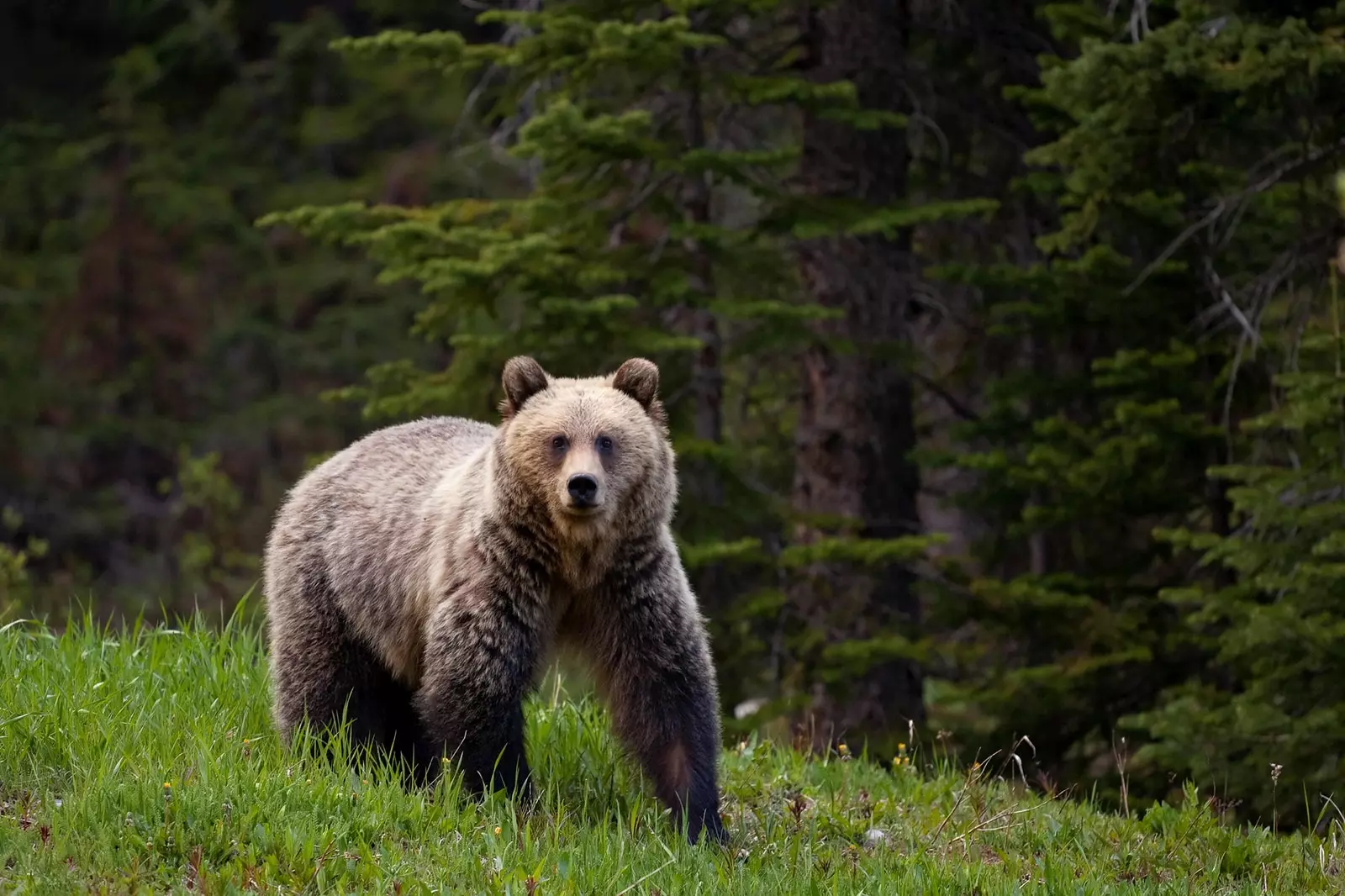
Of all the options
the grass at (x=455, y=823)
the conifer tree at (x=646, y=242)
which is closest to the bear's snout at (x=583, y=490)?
the grass at (x=455, y=823)

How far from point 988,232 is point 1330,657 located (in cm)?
465

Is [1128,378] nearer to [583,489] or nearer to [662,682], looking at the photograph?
[662,682]

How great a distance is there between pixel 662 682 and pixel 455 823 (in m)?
0.91

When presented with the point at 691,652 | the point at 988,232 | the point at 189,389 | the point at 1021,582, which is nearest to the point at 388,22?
the point at 189,389

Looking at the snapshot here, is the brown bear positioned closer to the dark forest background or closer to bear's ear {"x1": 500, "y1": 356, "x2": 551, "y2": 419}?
bear's ear {"x1": 500, "y1": 356, "x2": 551, "y2": 419}

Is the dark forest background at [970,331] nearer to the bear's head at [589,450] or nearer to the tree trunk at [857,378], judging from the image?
the tree trunk at [857,378]

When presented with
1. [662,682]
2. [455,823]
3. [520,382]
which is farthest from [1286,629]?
[455,823]

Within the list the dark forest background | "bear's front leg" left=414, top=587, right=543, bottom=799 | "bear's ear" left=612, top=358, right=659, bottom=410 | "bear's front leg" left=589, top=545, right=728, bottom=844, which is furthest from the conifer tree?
"bear's front leg" left=414, top=587, right=543, bottom=799

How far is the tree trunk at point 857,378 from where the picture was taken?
1020cm

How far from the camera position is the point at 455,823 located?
16.5ft

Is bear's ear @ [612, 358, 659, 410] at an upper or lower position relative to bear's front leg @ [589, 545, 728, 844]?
upper

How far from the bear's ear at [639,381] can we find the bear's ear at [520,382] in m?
0.27

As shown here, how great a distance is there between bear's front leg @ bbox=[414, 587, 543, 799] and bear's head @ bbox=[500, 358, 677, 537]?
38 cm

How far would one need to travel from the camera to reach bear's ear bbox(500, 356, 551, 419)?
5.89m
